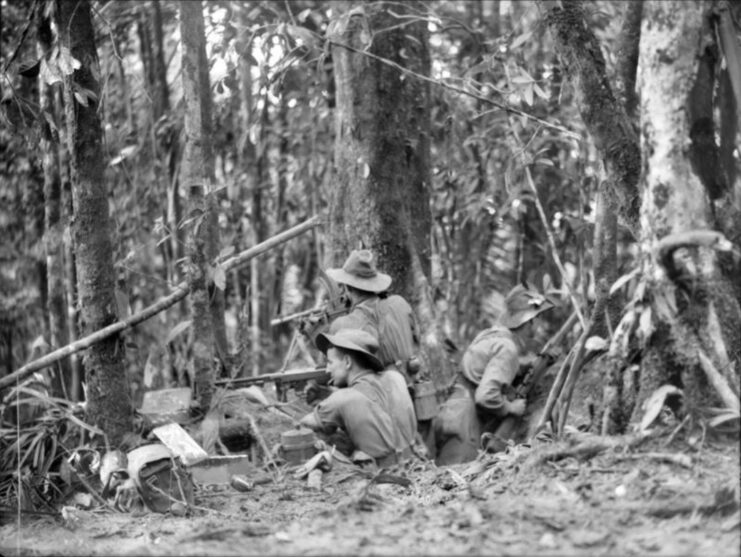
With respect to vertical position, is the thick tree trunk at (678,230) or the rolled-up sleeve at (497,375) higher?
the thick tree trunk at (678,230)

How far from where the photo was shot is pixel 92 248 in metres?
8.42

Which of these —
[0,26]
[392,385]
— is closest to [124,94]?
[0,26]

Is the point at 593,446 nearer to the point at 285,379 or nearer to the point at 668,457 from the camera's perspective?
the point at 668,457

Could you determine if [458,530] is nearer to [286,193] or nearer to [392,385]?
[392,385]

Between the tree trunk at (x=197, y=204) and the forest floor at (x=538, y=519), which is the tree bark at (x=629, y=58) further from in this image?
the tree trunk at (x=197, y=204)

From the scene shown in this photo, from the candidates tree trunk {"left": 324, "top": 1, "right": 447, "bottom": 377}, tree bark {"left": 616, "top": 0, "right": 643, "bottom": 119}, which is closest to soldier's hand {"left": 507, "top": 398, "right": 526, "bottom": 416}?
tree trunk {"left": 324, "top": 1, "right": 447, "bottom": 377}

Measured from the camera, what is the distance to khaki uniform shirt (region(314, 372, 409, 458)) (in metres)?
9.10

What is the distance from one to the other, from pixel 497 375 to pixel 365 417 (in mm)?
1846

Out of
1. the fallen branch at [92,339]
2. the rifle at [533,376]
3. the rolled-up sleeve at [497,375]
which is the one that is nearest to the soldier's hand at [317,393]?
the rolled-up sleeve at [497,375]

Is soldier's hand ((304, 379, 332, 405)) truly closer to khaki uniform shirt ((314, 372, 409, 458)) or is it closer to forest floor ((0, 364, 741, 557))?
khaki uniform shirt ((314, 372, 409, 458))

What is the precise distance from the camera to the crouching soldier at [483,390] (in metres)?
10.2

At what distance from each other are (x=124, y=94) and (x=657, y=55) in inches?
391

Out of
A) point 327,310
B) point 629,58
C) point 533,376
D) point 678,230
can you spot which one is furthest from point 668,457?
point 327,310

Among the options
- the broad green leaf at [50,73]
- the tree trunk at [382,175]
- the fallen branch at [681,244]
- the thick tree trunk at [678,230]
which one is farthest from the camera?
the tree trunk at [382,175]
